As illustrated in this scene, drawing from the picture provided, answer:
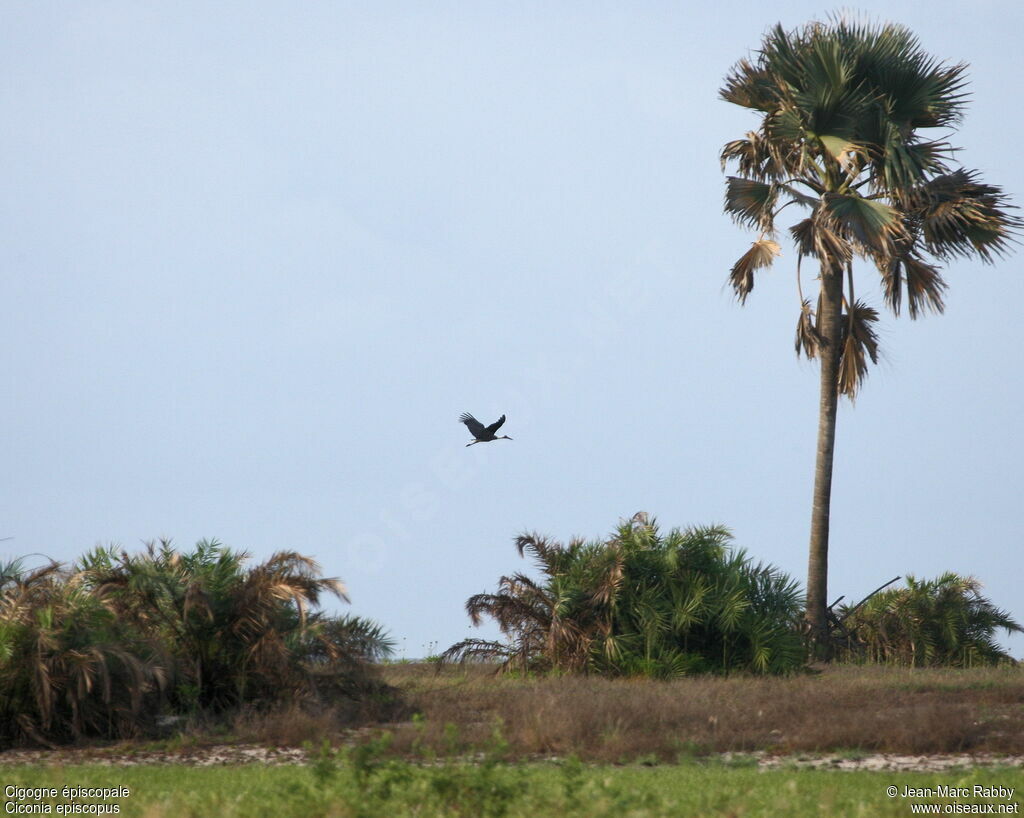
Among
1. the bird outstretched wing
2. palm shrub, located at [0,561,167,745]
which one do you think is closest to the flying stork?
the bird outstretched wing

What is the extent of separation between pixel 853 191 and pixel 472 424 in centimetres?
999

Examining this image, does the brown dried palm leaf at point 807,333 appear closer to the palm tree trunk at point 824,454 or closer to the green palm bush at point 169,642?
the palm tree trunk at point 824,454

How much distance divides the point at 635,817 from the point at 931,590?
18.9 meters

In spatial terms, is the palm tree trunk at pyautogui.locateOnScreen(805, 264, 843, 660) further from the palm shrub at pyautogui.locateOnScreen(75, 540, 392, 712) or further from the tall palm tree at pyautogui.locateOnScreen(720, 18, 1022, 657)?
the palm shrub at pyautogui.locateOnScreen(75, 540, 392, 712)

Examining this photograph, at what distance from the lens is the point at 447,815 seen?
23.3 feet

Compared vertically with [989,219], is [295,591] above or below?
below

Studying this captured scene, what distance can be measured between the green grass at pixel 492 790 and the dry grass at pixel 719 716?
1.15 metres

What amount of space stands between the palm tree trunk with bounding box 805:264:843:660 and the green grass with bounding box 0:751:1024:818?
11277 millimetres

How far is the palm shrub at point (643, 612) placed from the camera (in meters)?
17.8

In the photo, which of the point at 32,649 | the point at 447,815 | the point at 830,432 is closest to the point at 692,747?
the point at 447,815

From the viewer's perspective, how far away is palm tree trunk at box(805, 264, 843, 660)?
69.9ft

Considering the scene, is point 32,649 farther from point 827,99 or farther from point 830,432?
point 827,99

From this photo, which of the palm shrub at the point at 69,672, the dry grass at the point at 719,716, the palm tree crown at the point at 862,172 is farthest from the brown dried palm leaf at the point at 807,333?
the palm shrub at the point at 69,672

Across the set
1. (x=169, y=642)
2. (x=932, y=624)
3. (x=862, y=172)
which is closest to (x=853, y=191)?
(x=862, y=172)
